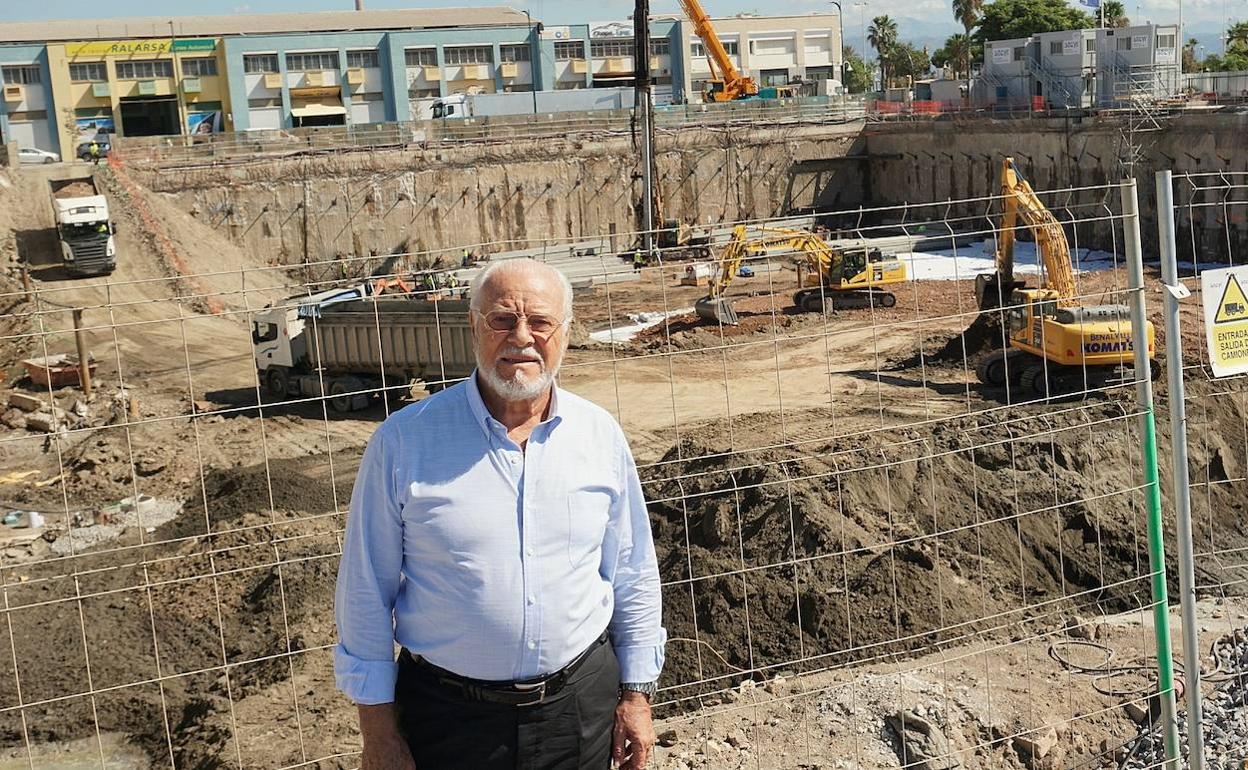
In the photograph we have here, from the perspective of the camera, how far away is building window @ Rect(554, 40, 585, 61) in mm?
67812

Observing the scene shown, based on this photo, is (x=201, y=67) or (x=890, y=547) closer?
(x=890, y=547)

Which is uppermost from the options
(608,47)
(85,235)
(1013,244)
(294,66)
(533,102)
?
(608,47)

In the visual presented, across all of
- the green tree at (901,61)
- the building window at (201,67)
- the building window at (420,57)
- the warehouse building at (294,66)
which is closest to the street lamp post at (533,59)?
the warehouse building at (294,66)

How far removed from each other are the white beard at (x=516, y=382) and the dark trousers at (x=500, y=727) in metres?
0.70

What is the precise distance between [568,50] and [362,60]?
11280 millimetres

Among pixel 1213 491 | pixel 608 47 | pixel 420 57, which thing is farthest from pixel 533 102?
pixel 1213 491

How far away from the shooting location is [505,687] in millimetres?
3158

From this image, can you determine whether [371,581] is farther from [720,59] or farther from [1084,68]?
[720,59]

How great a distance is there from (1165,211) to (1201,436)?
8.53m

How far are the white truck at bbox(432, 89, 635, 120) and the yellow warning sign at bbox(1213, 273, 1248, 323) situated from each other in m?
47.9

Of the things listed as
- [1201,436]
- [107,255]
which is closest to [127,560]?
[1201,436]

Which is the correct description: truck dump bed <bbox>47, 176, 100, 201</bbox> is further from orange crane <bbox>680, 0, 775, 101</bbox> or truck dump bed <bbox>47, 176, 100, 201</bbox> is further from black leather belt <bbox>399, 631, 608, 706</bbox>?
black leather belt <bbox>399, 631, 608, 706</bbox>

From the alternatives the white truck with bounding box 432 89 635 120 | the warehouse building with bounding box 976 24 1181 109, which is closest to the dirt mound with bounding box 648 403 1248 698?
the warehouse building with bounding box 976 24 1181 109

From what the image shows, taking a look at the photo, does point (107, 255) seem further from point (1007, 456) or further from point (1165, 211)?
point (1165, 211)
